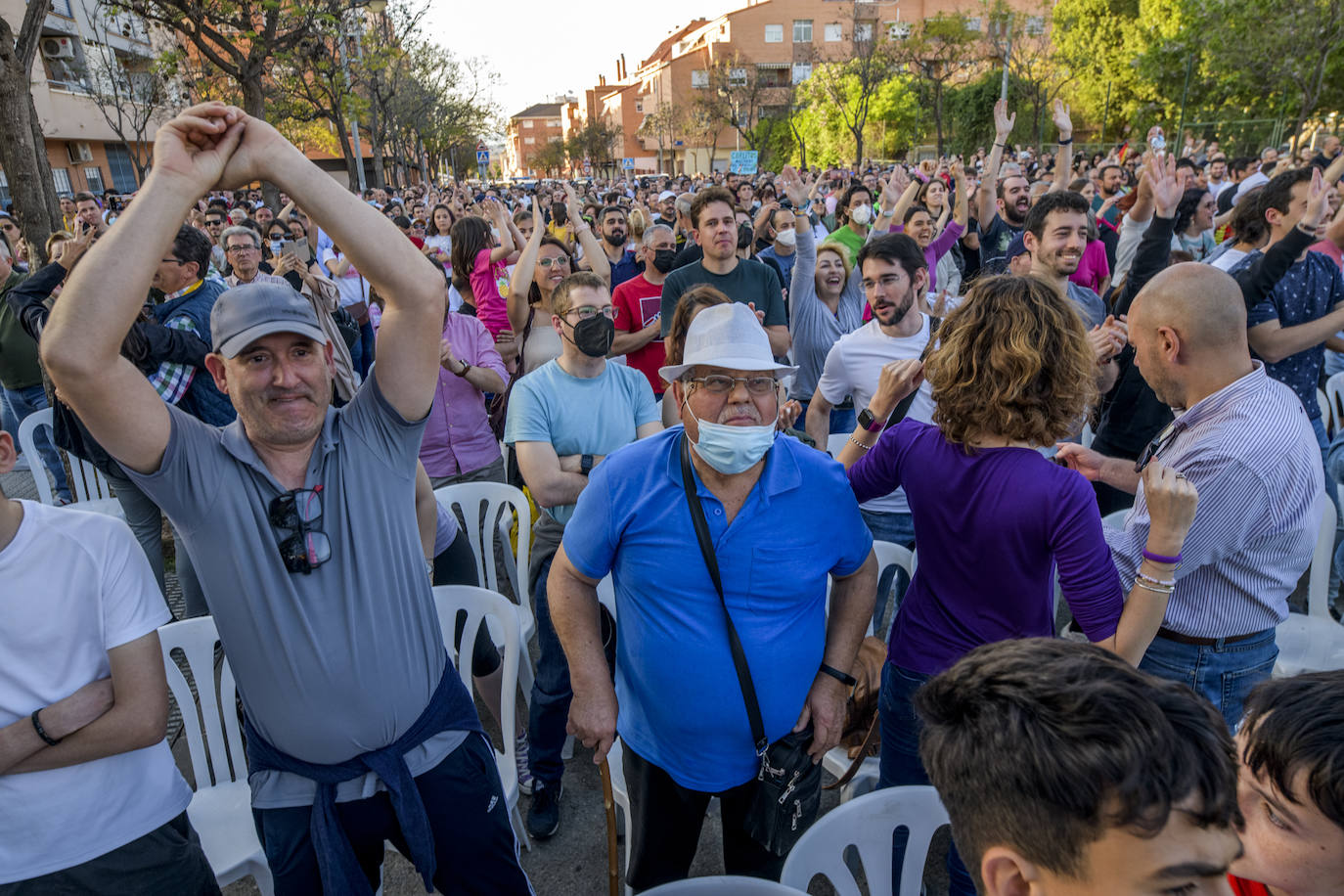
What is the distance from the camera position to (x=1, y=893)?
5.65 feet

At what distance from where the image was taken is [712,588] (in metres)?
1.98

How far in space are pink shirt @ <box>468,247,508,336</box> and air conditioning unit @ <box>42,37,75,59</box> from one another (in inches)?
1447

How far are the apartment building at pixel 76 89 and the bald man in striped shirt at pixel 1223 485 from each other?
1323 inches

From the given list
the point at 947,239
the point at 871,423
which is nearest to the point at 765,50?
the point at 947,239

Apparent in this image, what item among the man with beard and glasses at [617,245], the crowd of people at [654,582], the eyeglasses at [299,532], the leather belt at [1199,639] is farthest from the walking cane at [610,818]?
the man with beard and glasses at [617,245]

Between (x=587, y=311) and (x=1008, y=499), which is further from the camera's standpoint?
(x=587, y=311)

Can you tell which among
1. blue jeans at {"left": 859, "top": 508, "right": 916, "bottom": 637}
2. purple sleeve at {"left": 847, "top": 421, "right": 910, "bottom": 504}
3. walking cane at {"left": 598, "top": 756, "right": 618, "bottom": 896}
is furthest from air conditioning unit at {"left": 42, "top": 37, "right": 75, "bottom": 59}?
purple sleeve at {"left": 847, "top": 421, "right": 910, "bottom": 504}

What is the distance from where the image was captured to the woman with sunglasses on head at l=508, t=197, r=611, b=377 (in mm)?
5043

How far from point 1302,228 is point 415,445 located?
3985 millimetres

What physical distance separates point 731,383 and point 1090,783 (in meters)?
1.28

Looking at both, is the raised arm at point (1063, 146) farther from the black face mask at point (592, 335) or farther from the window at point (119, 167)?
the window at point (119, 167)

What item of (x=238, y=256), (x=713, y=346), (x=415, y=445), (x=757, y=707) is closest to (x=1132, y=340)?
(x=713, y=346)

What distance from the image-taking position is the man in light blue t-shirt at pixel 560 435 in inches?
119

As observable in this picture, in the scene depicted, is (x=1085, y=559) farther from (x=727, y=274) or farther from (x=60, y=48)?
(x=60, y=48)
